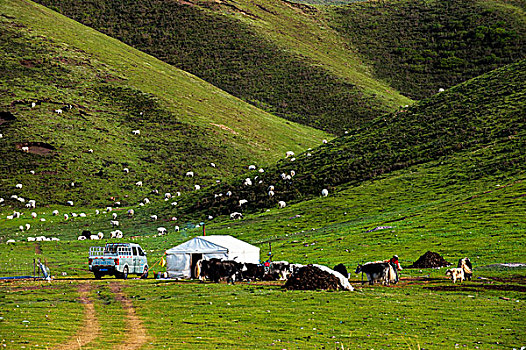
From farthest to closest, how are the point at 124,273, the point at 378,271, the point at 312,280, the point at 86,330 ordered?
the point at 124,273
the point at 378,271
the point at 312,280
the point at 86,330

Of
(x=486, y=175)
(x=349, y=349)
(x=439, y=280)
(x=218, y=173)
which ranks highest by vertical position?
(x=218, y=173)

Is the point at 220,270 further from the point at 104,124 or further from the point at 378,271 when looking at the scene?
the point at 104,124

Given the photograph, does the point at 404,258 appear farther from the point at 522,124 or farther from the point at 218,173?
the point at 218,173

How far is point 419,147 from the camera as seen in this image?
3627 inches

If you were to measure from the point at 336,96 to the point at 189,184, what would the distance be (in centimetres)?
7439

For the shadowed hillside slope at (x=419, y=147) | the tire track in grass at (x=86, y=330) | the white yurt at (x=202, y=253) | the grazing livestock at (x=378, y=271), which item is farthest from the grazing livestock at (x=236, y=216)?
the tire track in grass at (x=86, y=330)

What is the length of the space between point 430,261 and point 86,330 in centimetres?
2666

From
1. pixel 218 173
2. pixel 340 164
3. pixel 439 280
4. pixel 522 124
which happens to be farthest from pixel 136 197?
pixel 439 280

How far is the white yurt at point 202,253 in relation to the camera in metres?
44.8

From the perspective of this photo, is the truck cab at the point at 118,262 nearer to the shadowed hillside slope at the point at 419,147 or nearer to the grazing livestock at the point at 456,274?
the grazing livestock at the point at 456,274

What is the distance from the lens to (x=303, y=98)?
570 ft

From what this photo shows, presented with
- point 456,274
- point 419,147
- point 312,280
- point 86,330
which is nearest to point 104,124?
point 419,147

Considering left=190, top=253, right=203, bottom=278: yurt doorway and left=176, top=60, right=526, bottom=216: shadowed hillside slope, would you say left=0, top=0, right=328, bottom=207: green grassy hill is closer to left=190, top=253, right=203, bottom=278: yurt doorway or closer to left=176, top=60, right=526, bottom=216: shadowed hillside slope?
left=176, top=60, right=526, bottom=216: shadowed hillside slope

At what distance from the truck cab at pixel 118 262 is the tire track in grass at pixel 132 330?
14158 mm
